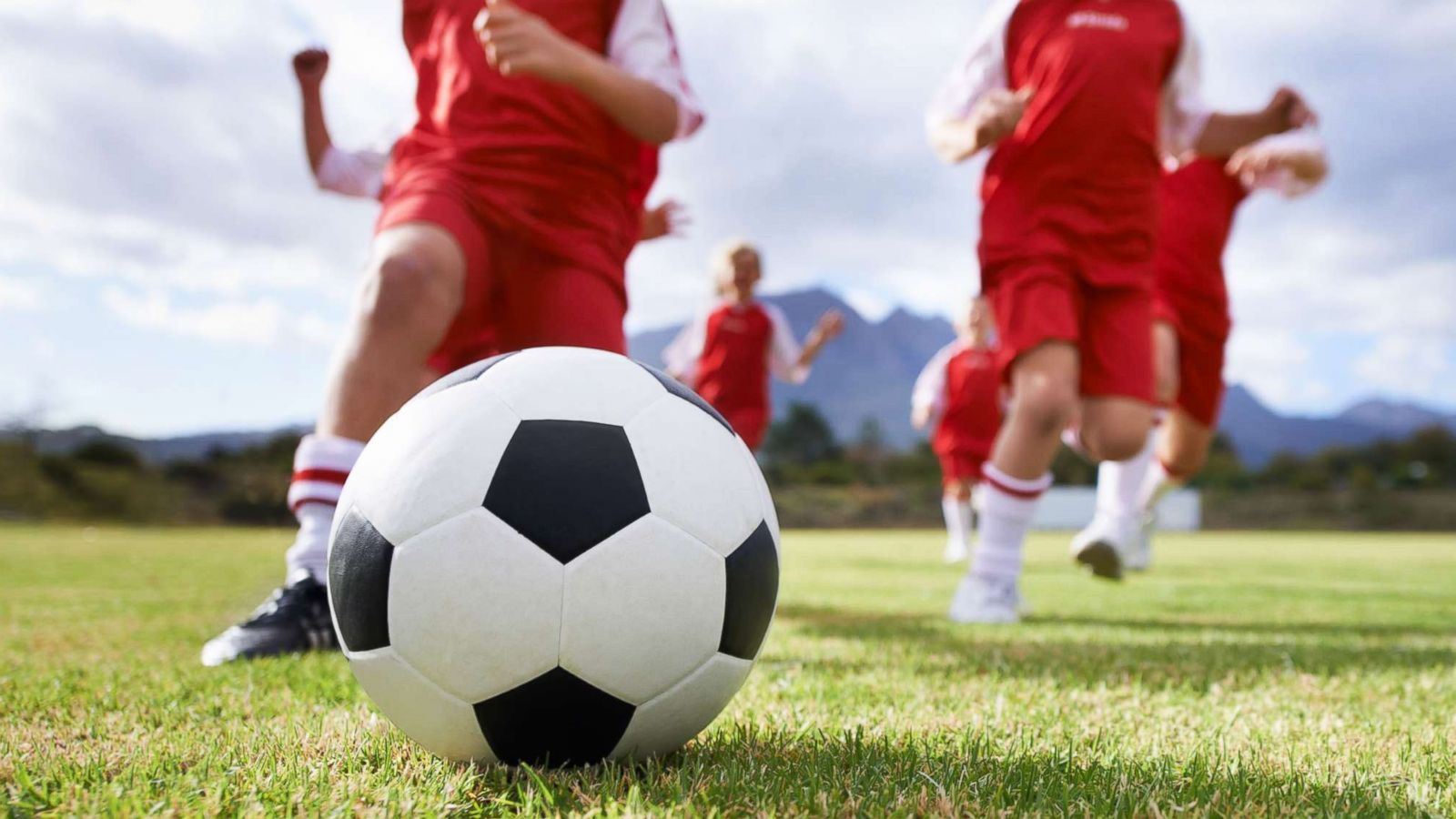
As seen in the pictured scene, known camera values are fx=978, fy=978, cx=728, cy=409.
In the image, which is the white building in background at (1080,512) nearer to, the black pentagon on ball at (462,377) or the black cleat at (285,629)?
the black cleat at (285,629)

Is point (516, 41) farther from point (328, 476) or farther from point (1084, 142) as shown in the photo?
point (1084, 142)

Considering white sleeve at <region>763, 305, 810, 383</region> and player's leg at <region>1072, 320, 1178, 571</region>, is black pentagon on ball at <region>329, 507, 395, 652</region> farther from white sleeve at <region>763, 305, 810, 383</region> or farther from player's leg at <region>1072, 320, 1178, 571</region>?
white sleeve at <region>763, 305, 810, 383</region>

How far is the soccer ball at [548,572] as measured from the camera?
1.20 meters

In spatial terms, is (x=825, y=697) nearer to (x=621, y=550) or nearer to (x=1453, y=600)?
(x=621, y=550)

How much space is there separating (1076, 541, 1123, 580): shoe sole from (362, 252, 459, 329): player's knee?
3.32 m

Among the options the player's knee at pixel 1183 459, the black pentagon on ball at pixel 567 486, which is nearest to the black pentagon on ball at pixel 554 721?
the black pentagon on ball at pixel 567 486

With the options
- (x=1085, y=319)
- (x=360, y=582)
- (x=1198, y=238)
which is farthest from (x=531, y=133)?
(x=1198, y=238)

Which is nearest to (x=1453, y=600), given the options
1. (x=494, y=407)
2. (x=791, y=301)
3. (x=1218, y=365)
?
(x=1218, y=365)

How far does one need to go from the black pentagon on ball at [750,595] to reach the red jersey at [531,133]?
58.1 inches

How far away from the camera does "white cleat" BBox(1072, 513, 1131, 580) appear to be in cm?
448

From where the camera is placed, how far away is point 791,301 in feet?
612

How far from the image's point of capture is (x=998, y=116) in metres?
3.10

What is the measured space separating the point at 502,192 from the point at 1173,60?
2710 millimetres

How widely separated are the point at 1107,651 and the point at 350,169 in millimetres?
2687
